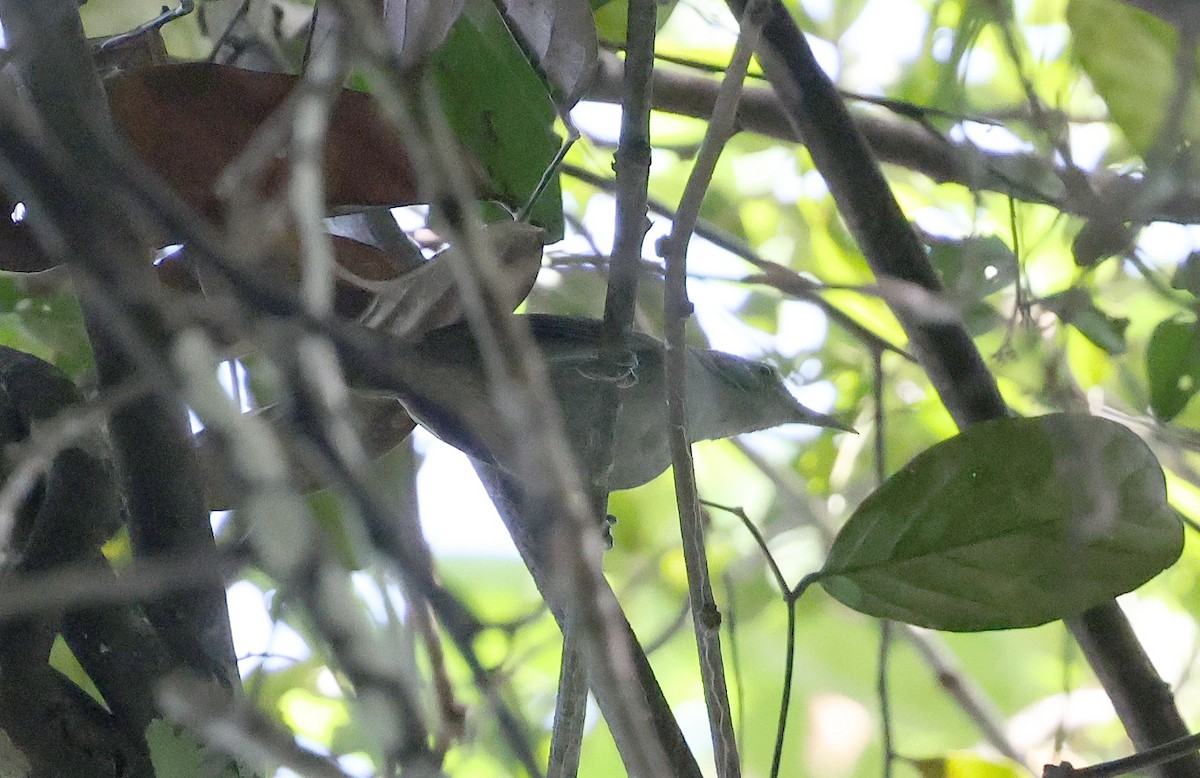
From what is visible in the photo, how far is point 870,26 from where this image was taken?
1018 millimetres

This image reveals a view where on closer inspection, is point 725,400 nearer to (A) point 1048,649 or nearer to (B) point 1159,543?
(B) point 1159,543

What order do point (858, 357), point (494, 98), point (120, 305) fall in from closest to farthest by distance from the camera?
point (120, 305) < point (494, 98) < point (858, 357)

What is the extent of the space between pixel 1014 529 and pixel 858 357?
581 mm

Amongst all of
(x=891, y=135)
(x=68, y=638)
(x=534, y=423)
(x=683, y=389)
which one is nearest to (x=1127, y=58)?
(x=891, y=135)

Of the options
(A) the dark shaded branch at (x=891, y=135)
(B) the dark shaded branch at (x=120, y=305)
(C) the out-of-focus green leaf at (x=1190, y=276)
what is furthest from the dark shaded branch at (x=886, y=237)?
(B) the dark shaded branch at (x=120, y=305)

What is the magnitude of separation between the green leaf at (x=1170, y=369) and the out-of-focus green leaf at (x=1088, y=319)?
0.02m

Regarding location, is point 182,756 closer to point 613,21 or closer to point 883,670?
point 883,670

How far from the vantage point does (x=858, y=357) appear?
3.68 feet

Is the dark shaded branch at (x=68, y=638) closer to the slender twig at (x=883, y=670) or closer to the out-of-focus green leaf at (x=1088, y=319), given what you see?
the slender twig at (x=883, y=670)

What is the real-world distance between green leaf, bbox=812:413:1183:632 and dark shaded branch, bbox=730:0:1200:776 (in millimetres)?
150

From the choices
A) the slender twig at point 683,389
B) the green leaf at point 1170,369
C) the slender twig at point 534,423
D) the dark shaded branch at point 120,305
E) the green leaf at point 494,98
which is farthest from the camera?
the green leaf at point 1170,369

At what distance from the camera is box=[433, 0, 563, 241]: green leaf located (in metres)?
0.60

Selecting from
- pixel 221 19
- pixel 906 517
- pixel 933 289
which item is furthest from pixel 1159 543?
pixel 221 19

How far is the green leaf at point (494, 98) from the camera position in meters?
0.60
